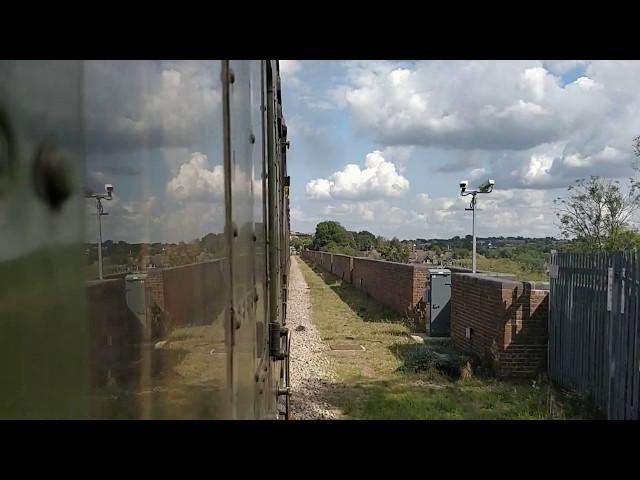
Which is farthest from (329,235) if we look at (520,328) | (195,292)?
(195,292)

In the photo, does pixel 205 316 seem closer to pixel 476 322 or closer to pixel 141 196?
pixel 141 196

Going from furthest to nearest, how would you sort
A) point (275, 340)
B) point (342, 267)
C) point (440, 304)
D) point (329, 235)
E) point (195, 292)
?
1. point (329, 235)
2. point (342, 267)
3. point (440, 304)
4. point (275, 340)
5. point (195, 292)

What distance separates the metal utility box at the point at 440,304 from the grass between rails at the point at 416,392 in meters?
0.79

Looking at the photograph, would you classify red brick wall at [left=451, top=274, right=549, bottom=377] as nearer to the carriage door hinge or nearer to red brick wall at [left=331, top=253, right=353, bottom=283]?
the carriage door hinge

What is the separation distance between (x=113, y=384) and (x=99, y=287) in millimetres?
167

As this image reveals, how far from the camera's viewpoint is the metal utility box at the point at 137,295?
94 cm

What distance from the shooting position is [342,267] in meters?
34.1

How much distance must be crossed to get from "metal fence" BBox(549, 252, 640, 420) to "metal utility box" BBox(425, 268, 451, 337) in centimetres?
457

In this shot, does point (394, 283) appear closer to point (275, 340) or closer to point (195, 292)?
point (275, 340)

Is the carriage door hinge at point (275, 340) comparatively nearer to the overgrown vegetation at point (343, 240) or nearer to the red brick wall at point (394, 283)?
the red brick wall at point (394, 283)

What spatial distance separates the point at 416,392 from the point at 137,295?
8472 millimetres

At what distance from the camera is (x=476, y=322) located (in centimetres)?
1088

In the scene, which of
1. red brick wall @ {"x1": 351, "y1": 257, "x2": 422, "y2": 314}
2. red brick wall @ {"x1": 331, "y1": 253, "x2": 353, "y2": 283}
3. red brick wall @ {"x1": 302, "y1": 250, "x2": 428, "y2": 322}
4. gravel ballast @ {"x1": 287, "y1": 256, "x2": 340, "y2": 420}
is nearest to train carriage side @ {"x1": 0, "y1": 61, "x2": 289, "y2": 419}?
gravel ballast @ {"x1": 287, "y1": 256, "x2": 340, "y2": 420}
